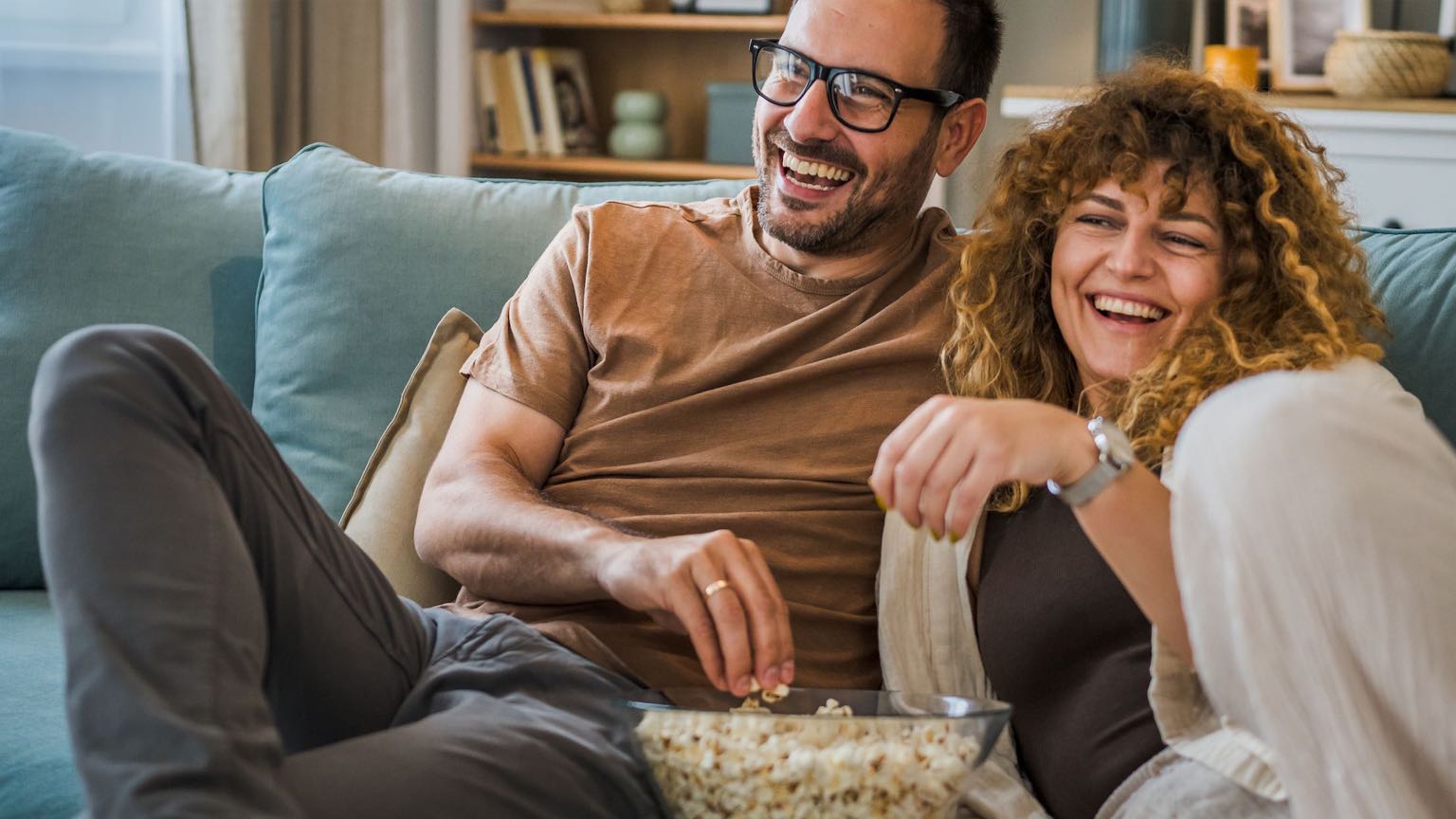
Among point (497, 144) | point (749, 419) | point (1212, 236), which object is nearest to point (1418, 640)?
point (1212, 236)

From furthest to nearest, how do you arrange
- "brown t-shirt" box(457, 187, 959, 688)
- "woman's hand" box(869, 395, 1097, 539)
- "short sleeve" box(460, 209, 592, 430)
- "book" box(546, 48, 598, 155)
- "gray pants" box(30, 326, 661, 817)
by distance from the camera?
"book" box(546, 48, 598, 155) → "short sleeve" box(460, 209, 592, 430) → "brown t-shirt" box(457, 187, 959, 688) → "woman's hand" box(869, 395, 1097, 539) → "gray pants" box(30, 326, 661, 817)

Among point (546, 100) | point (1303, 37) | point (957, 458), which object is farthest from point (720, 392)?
point (546, 100)

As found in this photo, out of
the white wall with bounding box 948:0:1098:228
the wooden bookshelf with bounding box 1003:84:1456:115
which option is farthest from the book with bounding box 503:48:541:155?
the wooden bookshelf with bounding box 1003:84:1456:115

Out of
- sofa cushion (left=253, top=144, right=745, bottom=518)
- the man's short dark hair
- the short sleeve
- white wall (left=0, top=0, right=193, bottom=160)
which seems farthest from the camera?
white wall (left=0, top=0, right=193, bottom=160)

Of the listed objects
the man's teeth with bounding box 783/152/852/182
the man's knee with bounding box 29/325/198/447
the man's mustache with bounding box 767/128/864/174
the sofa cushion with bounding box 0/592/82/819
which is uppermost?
the man's mustache with bounding box 767/128/864/174

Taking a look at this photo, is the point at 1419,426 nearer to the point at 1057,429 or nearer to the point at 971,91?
the point at 1057,429

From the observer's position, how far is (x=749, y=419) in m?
1.54

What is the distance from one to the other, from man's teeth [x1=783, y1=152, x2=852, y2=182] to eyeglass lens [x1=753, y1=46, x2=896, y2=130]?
0.17ft

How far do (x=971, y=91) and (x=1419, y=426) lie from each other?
868 mm

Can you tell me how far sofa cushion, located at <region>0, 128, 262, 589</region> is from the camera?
182 cm

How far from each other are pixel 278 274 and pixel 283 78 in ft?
4.51

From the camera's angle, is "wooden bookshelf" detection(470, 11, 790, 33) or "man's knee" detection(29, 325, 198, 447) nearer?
"man's knee" detection(29, 325, 198, 447)

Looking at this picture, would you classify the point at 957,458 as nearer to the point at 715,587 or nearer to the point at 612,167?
the point at 715,587

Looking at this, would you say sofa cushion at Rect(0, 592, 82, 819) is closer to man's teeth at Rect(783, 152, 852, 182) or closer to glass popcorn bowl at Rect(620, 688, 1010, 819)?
glass popcorn bowl at Rect(620, 688, 1010, 819)
